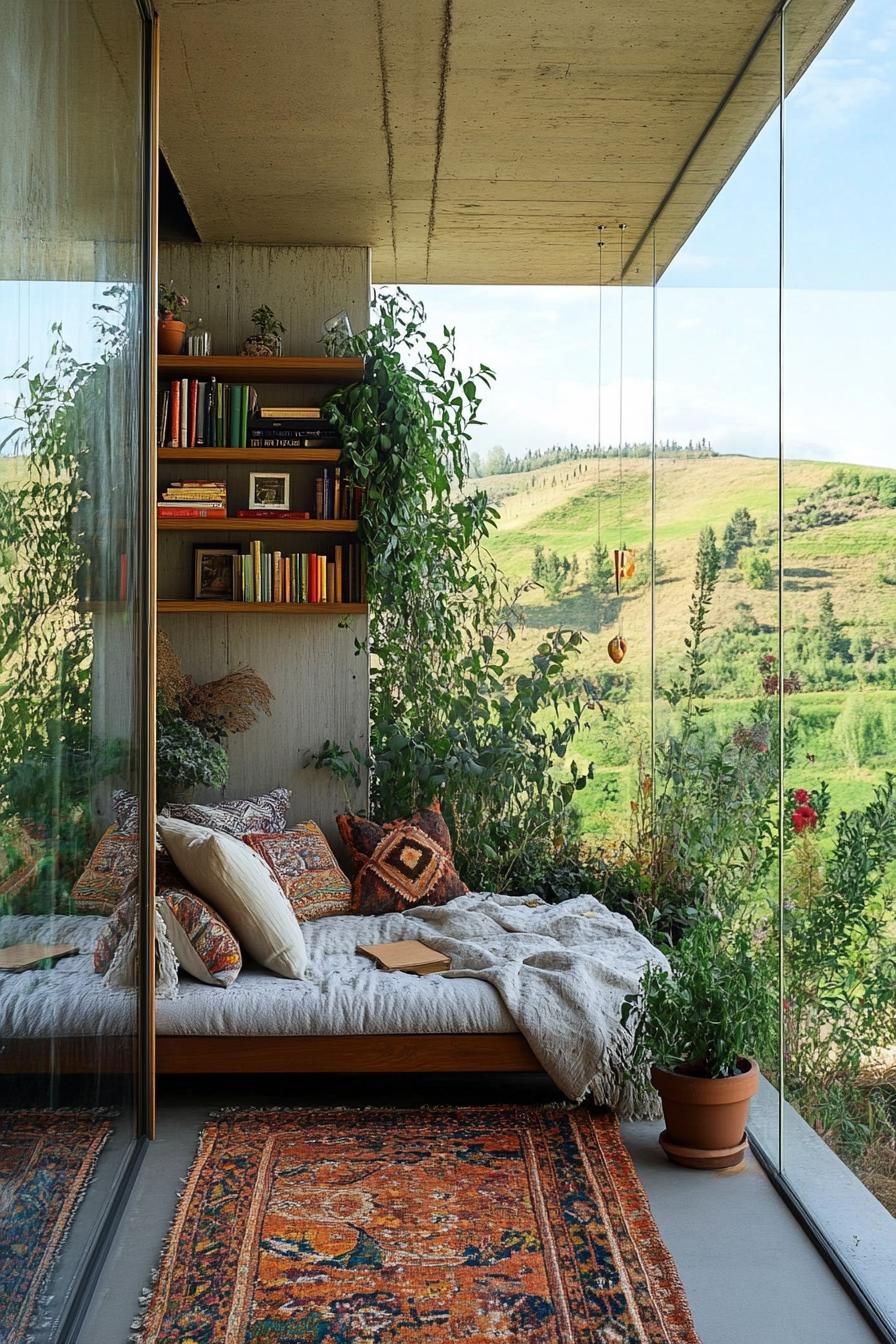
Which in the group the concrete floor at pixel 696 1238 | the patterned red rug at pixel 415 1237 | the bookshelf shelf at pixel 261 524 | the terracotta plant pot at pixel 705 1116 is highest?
the bookshelf shelf at pixel 261 524

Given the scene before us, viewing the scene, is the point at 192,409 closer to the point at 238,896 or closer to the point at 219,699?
the point at 219,699

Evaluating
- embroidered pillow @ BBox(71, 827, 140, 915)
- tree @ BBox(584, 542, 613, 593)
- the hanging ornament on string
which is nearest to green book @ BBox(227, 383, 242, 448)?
the hanging ornament on string

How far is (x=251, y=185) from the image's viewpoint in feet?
15.3

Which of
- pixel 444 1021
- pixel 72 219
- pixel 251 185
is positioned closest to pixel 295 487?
pixel 251 185

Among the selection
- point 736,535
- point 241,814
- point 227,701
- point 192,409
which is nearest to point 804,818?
point 736,535

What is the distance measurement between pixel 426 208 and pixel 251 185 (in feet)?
2.35

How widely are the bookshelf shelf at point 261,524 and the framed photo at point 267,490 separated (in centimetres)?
14

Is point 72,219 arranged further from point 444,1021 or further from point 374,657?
point 374,657

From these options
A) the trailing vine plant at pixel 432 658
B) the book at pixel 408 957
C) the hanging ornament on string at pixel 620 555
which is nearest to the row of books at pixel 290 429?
the trailing vine plant at pixel 432 658

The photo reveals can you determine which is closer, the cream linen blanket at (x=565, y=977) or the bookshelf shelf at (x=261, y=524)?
the cream linen blanket at (x=565, y=977)

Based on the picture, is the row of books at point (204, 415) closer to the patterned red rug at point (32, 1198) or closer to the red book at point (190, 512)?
the red book at point (190, 512)

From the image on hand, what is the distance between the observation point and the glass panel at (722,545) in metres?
3.51

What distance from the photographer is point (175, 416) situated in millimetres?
5078

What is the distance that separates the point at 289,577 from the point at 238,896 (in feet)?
Answer: 5.68
